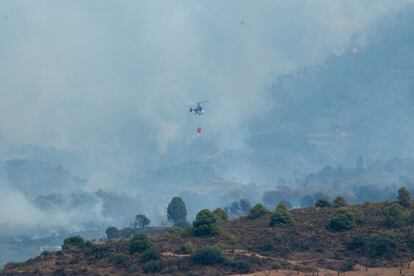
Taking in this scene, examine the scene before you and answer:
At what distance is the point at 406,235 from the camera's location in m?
124

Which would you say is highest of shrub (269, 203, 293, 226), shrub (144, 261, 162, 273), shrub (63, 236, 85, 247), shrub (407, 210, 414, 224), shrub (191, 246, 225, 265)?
shrub (269, 203, 293, 226)

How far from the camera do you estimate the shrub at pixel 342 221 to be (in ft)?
436

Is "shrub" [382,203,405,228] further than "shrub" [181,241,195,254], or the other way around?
"shrub" [382,203,405,228]

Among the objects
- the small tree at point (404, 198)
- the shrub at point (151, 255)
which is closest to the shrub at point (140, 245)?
the shrub at point (151, 255)

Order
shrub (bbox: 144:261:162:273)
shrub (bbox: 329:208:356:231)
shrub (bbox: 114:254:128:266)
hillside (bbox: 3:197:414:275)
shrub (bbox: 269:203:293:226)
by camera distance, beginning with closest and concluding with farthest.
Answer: shrub (bbox: 144:261:162:273) < hillside (bbox: 3:197:414:275) < shrub (bbox: 114:254:128:266) < shrub (bbox: 329:208:356:231) < shrub (bbox: 269:203:293:226)

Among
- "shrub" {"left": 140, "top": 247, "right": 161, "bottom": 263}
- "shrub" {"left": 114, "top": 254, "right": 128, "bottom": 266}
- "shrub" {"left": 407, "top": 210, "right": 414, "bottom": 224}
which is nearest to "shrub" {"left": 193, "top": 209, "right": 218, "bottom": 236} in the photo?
"shrub" {"left": 140, "top": 247, "right": 161, "bottom": 263}

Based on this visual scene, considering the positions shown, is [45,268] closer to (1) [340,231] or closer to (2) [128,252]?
(2) [128,252]

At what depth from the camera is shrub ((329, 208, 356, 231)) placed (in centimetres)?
13300

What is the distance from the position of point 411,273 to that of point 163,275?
2814cm

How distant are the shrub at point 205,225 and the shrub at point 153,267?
69.4ft

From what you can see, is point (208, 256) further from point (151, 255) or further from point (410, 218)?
point (410, 218)

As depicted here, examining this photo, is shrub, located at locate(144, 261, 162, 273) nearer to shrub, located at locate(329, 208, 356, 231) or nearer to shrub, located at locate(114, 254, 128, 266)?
shrub, located at locate(114, 254, 128, 266)

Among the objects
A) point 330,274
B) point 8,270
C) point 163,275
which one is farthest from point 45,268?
point 330,274

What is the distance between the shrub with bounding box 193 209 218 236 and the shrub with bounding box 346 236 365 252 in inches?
814
